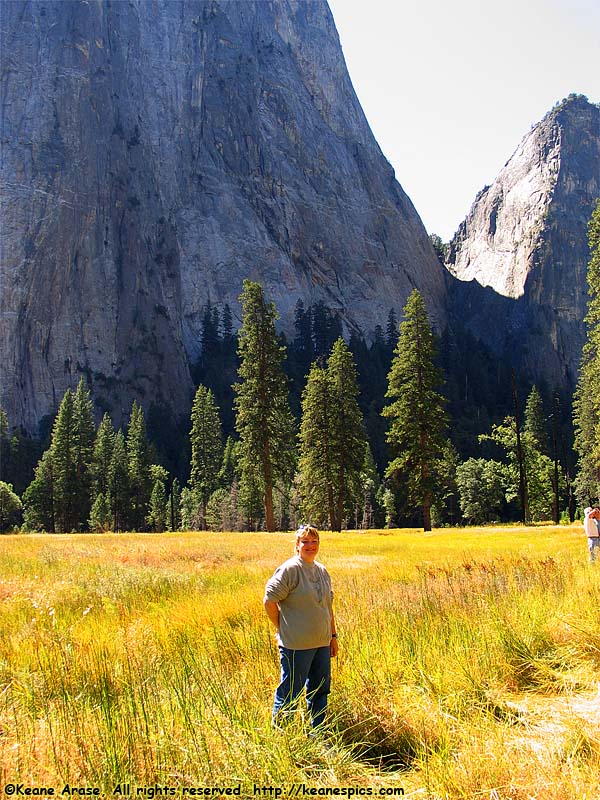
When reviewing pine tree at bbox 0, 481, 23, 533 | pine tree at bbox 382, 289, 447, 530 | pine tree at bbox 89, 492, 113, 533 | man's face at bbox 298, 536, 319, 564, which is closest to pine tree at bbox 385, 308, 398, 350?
pine tree at bbox 89, 492, 113, 533

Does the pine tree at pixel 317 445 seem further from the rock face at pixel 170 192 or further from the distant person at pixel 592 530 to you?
the rock face at pixel 170 192

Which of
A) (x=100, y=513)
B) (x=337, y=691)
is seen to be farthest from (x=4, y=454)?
(x=337, y=691)

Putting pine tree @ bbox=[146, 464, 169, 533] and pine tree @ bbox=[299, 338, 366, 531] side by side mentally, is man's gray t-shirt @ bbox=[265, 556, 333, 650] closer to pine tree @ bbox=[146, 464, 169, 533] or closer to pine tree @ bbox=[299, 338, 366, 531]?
pine tree @ bbox=[299, 338, 366, 531]

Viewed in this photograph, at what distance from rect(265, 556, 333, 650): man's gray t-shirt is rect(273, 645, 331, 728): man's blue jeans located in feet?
0.29

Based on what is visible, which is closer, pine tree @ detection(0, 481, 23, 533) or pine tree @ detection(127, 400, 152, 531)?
pine tree @ detection(0, 481, 23, 533)

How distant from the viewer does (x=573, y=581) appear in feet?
32.4

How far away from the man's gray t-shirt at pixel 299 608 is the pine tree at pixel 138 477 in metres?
67.1

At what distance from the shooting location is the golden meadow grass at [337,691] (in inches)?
139

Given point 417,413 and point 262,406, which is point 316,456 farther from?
point 417,413

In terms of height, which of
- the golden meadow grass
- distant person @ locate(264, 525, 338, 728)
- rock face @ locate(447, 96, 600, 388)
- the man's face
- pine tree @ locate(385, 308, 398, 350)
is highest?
rock face @ locate(447, 96, 600, 388)

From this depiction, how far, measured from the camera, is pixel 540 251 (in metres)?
156

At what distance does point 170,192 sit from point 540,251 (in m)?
103

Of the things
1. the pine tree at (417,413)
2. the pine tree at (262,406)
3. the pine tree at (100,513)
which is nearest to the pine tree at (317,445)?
the pine tree at (262,406)

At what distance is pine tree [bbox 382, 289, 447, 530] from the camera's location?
35.6 metres
